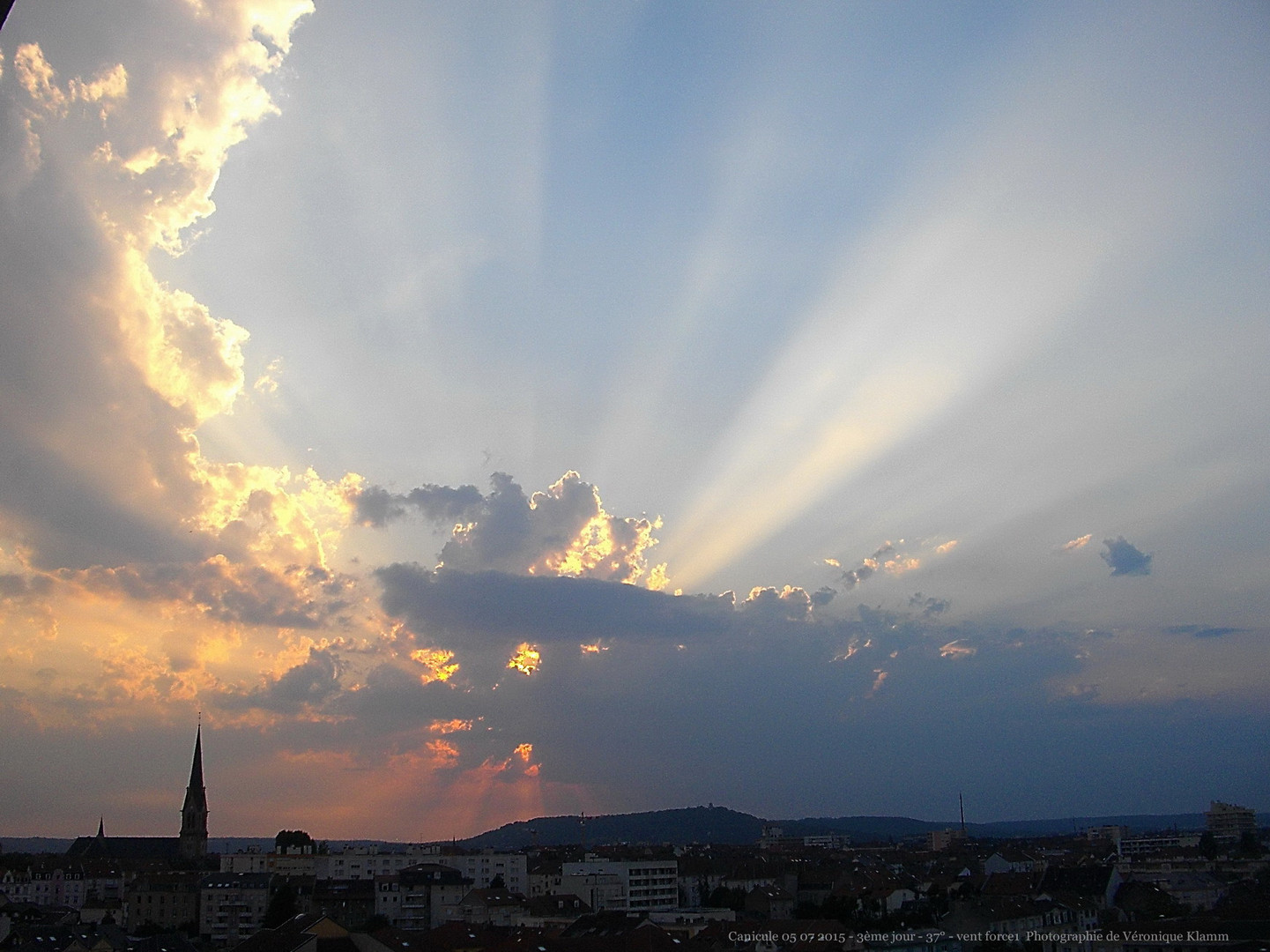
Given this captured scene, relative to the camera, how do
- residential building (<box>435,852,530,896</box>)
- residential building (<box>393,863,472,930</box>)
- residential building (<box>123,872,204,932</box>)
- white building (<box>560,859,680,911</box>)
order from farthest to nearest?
residential building (<box>435,852,530,896</box>) < white building (<box>560,859,680,911</box>) < residential building (<box>123,872,204,932</box>) < residential building (<box>393,863,472,930</box>)

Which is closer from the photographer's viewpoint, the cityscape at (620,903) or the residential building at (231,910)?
the cityscape at (620,903)

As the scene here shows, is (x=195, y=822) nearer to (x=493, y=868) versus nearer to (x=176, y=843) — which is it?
(x=176, y=843)

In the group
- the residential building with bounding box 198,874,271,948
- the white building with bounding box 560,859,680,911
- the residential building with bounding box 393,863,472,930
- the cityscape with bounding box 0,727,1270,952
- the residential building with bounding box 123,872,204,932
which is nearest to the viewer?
the cityscape with bounding box 0,727,1270,952

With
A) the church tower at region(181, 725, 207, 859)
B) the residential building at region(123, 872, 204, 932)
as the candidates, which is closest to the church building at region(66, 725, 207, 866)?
the church tower at region(181, 725, 207, 859)

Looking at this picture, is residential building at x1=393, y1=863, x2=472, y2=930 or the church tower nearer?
residential building at x1=393, y1=863, x2=472, y2=930

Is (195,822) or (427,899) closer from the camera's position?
(427,899)

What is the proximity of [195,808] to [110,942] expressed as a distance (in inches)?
3663

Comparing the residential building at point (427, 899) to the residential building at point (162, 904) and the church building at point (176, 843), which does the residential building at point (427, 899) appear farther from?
the church building at point (176, 843)

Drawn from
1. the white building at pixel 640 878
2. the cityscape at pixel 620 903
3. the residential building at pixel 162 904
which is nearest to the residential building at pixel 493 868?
the cityscape at pixel 620 903

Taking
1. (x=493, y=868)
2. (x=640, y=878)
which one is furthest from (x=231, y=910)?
(x=640, y=878)

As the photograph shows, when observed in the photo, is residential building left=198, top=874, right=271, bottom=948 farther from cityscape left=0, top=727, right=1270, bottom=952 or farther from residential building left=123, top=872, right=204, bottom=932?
residential building left=123, top=872, right=204, bottom=932

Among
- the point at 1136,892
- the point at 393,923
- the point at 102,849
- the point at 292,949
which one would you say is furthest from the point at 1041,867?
the point at 102,849

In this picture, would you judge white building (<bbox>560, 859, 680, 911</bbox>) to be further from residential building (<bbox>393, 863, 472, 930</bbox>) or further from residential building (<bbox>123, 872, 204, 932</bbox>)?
residential building (<bbox>123, 872, 204, 932</bbox>)

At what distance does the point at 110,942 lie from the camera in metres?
70.9
